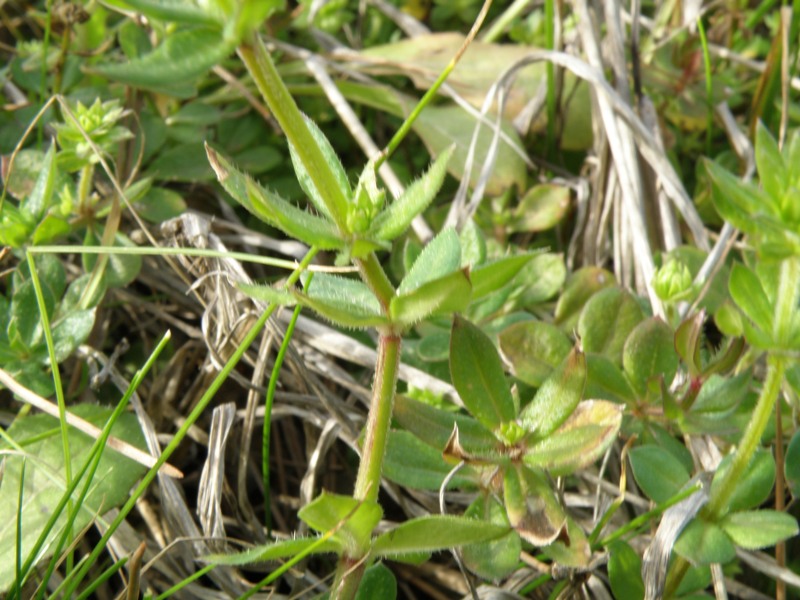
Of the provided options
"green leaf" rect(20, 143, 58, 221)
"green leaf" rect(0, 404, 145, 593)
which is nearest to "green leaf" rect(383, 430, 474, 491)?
"green leaf" rect(0, 404, 145, 593)

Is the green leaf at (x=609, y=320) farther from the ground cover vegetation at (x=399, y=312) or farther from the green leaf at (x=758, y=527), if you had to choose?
the green leaf at (x=758, y=527)

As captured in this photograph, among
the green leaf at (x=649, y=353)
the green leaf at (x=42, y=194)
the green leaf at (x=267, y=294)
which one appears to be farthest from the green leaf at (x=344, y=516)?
the green leaf at (x=42, y=194)

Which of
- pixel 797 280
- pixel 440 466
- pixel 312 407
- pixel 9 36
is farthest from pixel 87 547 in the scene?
pixel 9 36

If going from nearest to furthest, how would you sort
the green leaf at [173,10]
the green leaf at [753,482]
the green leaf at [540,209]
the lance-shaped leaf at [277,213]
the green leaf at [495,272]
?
the green leaf at [173,10] → the lance-shaped leaf at [277,213] → the green leaf at [495,272] → the green leaf at [753,482] → the green leaf at [540,209]

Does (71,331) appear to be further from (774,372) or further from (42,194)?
(774,372)

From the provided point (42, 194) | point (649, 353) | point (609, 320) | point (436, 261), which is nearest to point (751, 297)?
point (649, 353)

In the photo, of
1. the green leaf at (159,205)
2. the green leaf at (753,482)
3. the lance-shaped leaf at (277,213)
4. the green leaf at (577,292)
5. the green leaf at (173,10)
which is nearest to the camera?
the green leaf at (173,10)

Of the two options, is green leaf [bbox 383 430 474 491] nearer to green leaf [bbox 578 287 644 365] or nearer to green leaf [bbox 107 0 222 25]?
green leaf [bbox 578 287 644 365]
